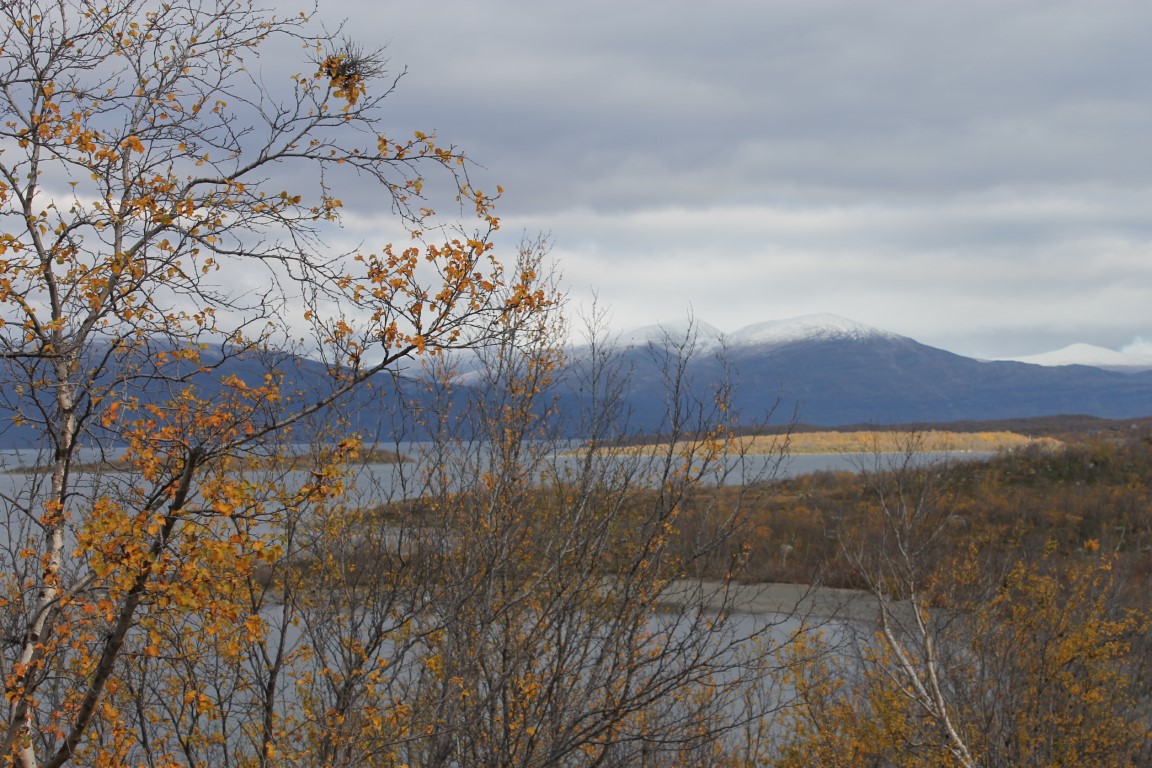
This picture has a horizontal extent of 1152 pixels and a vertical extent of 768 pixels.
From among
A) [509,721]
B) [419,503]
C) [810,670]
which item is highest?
[419,503]

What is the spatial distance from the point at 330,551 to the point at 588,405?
350 cm

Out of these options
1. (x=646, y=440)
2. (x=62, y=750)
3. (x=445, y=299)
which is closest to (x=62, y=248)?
(x=445, y=299)

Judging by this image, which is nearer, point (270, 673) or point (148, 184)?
point (148, 184)

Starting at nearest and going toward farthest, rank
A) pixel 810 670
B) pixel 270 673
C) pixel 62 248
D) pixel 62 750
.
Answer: pixel 62 750, pixel 62 248, pixel 270 673, pixel 810 670

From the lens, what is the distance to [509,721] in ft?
28.6

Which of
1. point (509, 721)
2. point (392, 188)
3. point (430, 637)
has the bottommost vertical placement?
point (509, 721)

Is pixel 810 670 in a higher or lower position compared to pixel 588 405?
lower

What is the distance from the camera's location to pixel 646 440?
11648 millimetres

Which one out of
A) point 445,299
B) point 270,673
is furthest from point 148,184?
point 270,673

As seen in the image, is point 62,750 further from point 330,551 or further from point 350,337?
point 330,551

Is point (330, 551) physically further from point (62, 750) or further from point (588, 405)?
point (62, 750)

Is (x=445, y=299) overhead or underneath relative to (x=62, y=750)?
overhead

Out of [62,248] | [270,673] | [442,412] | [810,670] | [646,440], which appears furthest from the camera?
[810,670]

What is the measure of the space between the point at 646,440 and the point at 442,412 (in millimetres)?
2849
